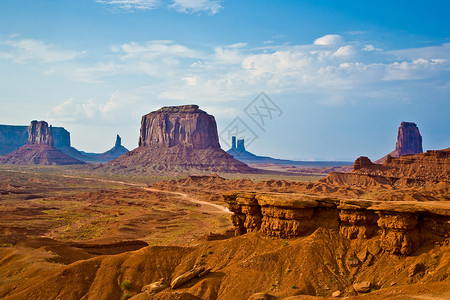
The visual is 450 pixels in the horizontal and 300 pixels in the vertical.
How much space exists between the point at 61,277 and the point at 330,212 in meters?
17.8

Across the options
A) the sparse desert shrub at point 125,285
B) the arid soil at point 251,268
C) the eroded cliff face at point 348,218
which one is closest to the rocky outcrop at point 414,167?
the eroded cliff face at point 348,218

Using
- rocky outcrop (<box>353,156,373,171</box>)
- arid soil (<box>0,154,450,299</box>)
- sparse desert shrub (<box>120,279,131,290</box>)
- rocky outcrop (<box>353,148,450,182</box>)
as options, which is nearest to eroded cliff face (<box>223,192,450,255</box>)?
arid soil (<box>0,154,450,299</box>)

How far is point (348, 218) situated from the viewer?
25375mm

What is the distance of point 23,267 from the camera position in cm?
2667

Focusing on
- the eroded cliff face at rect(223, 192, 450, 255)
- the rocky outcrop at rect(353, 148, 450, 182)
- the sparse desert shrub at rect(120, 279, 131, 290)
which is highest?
the rocky outcrop at rect(353, 148, 450, 182)

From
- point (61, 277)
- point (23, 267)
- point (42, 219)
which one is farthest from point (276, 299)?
point (42, 219)

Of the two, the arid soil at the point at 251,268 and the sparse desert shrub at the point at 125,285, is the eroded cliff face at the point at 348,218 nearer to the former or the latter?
the arid soil at the point at 251,268

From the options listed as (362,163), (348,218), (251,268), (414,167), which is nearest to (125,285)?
(251,268)

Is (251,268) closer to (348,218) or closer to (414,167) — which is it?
(348,218)

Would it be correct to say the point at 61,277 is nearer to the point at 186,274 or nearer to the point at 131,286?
the point at 131,286

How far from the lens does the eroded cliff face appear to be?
74.3 ft

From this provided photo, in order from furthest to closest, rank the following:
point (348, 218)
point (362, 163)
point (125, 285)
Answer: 1. point (362, 163)
2. point (348, 218)
3. point (125, 285)

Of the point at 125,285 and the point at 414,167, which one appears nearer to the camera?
the point at 125,285

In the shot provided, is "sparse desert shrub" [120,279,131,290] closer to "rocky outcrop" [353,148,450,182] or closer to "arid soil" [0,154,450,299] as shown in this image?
"arid soil" [0,154,450,299]
